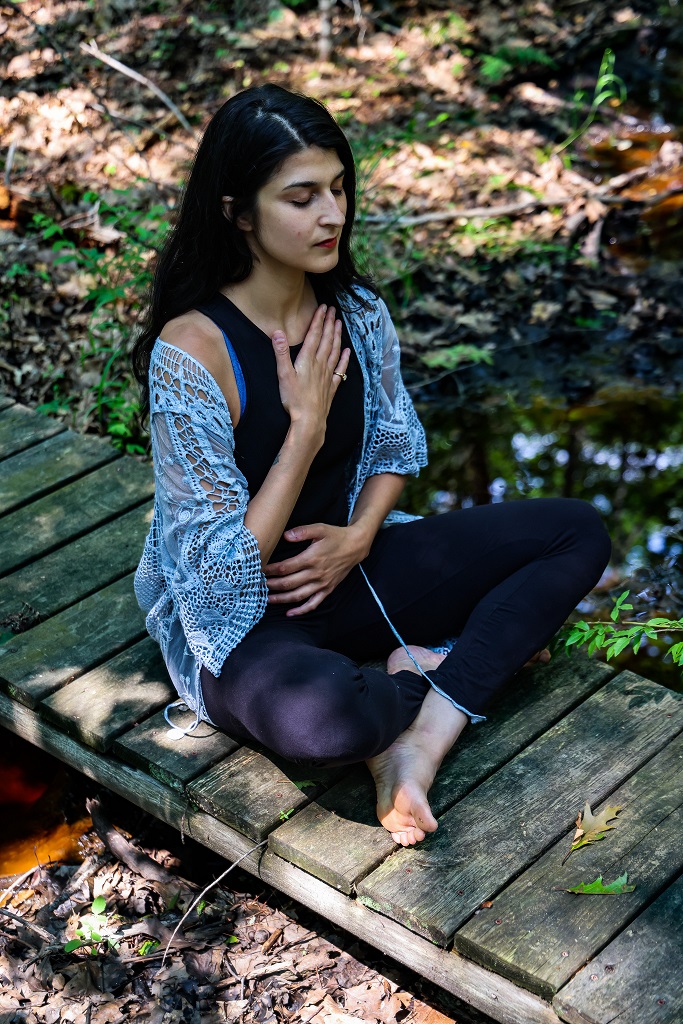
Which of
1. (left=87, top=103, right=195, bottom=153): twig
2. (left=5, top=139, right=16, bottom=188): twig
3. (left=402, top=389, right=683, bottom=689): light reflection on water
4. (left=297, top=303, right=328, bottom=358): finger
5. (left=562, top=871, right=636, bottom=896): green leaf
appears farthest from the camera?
(left=87, top=103, right=195, bottom=153): twig

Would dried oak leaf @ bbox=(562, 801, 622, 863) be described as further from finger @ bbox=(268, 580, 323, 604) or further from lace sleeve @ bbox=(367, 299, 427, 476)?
lace sleeve @ bbox=(367, 299, 427, 476)

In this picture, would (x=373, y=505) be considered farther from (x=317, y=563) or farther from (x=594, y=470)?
(x=594, y=470)

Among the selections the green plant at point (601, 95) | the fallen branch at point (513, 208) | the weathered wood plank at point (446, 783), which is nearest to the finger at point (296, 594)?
the weathered wood plank at point (446, 783)

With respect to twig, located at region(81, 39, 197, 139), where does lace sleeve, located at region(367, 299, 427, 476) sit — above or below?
below

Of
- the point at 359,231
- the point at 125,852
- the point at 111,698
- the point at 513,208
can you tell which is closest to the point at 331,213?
the point at 111,698

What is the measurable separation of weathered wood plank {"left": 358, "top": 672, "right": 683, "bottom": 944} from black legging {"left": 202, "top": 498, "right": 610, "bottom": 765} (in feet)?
0.72

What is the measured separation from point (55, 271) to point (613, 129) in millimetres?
3618

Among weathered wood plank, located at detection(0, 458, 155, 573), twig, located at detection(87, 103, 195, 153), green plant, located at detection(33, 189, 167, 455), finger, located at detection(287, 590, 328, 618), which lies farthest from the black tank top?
twig, located at detection(87, 103, 195, 153)

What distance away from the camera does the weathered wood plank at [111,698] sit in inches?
112

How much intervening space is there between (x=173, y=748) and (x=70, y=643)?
563 mm

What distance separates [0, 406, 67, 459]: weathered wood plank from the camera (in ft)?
13.2

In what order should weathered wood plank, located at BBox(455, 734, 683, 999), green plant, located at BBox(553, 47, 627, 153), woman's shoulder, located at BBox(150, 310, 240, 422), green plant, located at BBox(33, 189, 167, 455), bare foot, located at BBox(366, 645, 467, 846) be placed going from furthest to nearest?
1. green plant, located at BBox(553, 47, 627, 153)
2. green plant, located at BBox(33, 189, 167, 455)
3. woman's shoulder, located at BBox(150, 310, 240, 422)
4. bare foot, located at BBox(366, 645, 467, 846)
5. weathered wood plank, located at BBox(455, 734, 683, 999)

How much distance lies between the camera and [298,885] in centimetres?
249

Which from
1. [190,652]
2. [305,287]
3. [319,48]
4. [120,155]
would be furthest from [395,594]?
[319,48]
